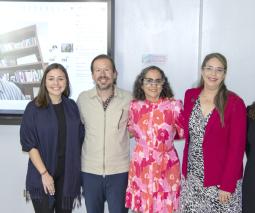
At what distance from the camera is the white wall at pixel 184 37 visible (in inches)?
109

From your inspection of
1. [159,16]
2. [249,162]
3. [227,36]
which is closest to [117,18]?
[159,16]

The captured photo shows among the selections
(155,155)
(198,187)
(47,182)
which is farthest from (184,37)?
(47,182)

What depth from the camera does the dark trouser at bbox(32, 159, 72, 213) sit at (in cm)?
218

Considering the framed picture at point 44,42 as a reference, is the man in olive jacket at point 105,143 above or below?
below

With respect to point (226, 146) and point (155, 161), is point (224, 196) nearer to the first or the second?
point (226, 146)

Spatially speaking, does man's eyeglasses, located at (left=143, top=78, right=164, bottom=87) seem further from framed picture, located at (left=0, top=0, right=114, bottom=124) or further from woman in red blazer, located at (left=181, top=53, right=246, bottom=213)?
framed picture, located at (left=0, top=0, right=114, bottom=124)

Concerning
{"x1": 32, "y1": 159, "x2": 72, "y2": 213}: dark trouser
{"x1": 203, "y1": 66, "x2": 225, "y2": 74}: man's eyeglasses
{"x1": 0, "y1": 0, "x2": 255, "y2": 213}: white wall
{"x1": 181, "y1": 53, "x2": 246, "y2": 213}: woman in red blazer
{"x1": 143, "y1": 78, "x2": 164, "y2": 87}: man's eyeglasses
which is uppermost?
{"x1": 0, "y1": 0, "x2": 255, "y2": 213}: white wall

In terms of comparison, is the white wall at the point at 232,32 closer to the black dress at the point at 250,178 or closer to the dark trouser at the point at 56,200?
the black dress at the point at 250,178

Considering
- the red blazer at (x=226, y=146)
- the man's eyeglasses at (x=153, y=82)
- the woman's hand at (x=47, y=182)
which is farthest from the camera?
the man's eyeglasses at (x=153, y=82)

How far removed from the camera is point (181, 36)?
2799mm

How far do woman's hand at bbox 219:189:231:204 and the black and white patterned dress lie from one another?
0.02 metres

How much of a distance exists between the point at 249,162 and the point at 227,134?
20 centimetres

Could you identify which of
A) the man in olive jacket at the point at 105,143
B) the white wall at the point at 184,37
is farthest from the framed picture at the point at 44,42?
the man in olive jacket at the point at 105,143

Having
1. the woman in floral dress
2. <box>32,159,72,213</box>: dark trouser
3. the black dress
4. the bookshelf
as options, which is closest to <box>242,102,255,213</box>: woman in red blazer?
the black dress
